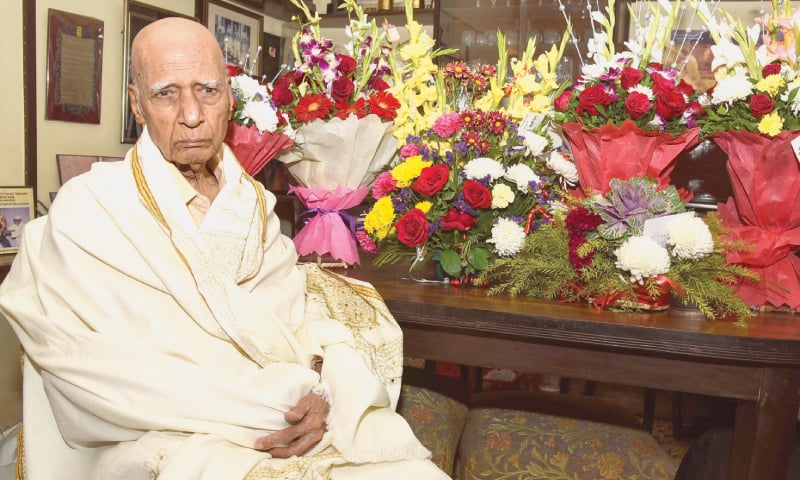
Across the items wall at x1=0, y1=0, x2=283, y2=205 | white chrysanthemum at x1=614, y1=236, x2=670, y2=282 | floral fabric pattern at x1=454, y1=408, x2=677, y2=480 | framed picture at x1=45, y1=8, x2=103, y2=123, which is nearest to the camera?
white chrysanthemum at x1=614, y1=236, x2=670, y2=282

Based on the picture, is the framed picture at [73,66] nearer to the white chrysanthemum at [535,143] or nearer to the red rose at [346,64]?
the red rose at [346,64]

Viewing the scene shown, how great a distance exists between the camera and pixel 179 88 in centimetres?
160

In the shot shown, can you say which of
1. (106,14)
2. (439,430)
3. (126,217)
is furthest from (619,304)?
(106,14)

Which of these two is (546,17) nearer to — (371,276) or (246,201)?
(371,276)

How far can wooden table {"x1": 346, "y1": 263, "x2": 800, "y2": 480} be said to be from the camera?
1509 millimetres

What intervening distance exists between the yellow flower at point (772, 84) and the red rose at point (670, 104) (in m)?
0.17

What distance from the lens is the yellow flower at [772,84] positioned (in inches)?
67.2

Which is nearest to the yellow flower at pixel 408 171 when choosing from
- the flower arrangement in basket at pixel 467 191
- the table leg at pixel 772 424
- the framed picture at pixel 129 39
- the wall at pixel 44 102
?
the flower arrangement in basket at pixel 467 191

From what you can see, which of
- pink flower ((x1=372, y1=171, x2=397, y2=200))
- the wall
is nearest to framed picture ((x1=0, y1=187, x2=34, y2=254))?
the wall

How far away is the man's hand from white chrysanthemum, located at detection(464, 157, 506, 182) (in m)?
0.70

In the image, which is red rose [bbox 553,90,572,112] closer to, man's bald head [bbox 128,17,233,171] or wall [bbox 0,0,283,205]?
man's bald head [bbox 128,17,233,171]

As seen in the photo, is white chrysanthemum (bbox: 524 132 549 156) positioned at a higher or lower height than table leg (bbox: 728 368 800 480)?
higher

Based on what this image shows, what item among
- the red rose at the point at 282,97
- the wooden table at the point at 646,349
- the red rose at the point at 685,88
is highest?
the red rose at the point at 685,88

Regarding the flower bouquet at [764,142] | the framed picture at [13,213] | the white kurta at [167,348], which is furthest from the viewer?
the framed picture at [13,213]
